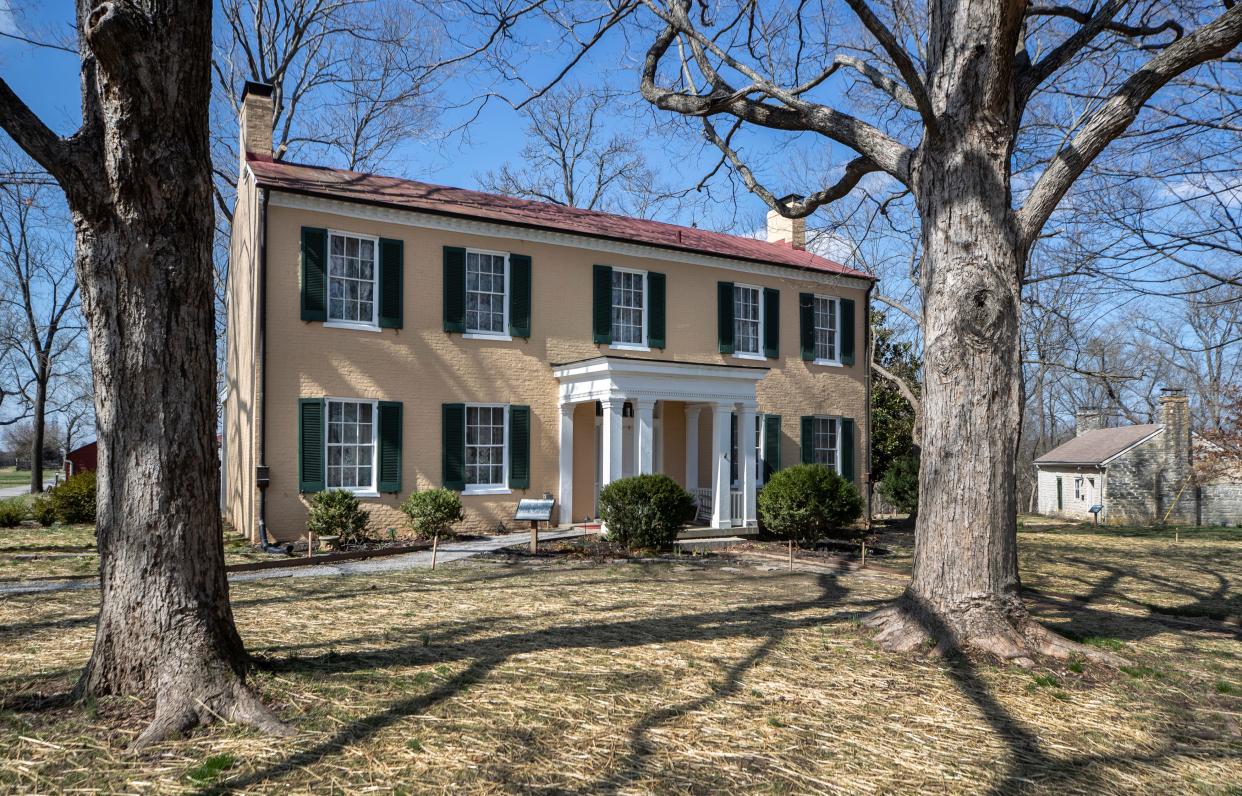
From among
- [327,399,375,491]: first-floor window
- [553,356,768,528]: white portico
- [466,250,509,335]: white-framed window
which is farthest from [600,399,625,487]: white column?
[327,399,375,491]: first-floor window

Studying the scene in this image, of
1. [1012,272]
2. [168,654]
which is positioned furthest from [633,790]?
[1012,272]

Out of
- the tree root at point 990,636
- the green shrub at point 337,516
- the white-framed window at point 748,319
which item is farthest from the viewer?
the white-framed window at point 748,319

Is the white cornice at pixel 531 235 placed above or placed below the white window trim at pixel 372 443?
above

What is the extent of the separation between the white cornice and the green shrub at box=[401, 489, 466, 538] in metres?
4.83

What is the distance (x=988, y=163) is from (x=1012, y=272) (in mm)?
839

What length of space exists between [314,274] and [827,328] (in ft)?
39.0

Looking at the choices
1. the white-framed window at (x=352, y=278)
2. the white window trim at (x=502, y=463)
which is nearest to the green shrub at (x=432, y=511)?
the white window trim at (x=502, y=463)

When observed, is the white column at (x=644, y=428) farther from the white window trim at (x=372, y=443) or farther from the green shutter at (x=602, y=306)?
the white window trim at (x=372, y=443)

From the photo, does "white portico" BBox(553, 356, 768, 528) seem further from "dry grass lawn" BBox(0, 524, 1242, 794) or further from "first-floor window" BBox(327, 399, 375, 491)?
"dry grass lawn" BBox(0, 524, 1242, 794)

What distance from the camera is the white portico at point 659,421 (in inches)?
589

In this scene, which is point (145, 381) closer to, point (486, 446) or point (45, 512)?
point (486, 446)

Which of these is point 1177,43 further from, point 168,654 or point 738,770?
point 168,654

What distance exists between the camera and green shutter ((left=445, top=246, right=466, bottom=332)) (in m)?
15.0

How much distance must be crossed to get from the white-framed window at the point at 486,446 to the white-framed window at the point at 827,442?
310 inches
